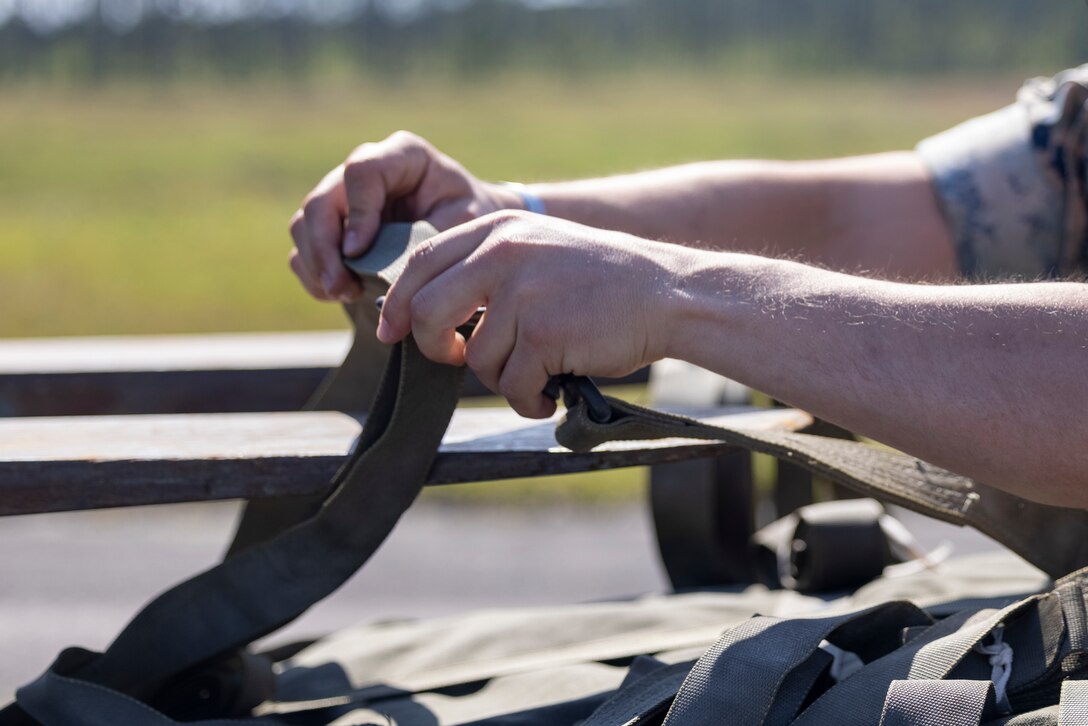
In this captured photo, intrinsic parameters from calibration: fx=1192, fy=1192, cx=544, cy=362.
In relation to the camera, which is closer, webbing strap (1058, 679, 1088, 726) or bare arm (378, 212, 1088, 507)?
webbing strap (1058, 679, 1088, 726)

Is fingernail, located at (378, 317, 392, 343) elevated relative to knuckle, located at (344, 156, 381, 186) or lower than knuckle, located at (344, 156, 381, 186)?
lower

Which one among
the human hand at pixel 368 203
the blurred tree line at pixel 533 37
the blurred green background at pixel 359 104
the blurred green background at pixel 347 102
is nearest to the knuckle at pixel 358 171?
the human hand at pixel 368 203

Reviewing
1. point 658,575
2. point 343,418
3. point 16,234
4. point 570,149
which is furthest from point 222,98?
point 343,418

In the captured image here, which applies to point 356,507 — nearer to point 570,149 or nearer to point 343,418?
point 343,418

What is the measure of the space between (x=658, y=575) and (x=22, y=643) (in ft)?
7.66

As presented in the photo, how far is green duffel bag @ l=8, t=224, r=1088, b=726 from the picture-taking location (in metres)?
1.15

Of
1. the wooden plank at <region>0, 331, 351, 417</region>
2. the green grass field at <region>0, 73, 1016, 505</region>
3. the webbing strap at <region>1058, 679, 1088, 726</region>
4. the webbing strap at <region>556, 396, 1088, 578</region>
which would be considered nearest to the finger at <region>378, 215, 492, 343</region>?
the webbing strap at <region>556, 396, 1088, 578</region>

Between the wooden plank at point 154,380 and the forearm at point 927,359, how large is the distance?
958 millimetres

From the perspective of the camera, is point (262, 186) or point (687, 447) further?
point (262, 186)

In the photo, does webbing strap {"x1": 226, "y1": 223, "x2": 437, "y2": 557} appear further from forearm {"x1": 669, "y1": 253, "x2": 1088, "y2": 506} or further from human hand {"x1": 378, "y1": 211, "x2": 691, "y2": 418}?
forearm {"x1": 669, "y1": 253, "x2": 1088, "y2": 506}

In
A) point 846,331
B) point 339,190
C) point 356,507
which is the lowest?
point 356,507

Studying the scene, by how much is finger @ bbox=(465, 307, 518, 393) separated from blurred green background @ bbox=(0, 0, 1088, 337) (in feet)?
30.6

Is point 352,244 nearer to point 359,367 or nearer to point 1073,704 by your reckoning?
point 359,367

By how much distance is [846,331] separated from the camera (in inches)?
51.6
